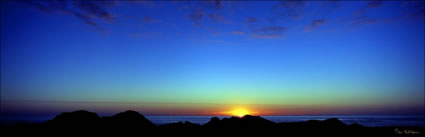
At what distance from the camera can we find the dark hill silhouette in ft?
93.8

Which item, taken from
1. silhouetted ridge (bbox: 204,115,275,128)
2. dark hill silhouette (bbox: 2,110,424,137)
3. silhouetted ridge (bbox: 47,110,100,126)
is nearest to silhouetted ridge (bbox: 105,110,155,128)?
dark hill silhouette (bbox: 2,110,424,137)

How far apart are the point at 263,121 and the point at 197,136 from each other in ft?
31.9

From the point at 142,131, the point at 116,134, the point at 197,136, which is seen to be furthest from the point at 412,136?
the point at 116,134

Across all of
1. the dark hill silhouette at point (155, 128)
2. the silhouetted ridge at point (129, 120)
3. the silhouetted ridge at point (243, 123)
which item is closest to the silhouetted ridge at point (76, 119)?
the dark hill silhouette at point (155, 128)

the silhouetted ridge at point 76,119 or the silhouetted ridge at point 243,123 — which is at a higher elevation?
the silhouetted ridge at point 76,119

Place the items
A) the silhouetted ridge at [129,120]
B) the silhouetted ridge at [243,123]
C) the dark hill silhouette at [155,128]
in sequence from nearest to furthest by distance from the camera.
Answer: the dark hill silhouette at [155,128] → the silhouetted ridge at [129,120] → the silhouetted ridge at [243,123]

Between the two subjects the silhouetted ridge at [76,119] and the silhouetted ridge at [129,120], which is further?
the silhouetted ridge at [129,120]

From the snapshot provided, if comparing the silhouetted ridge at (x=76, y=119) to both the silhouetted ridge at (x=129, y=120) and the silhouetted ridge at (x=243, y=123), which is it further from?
the silhouetted ridge at (x=243, y=123)

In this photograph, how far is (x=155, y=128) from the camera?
3294 centimetres

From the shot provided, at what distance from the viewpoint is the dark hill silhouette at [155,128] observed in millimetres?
28594

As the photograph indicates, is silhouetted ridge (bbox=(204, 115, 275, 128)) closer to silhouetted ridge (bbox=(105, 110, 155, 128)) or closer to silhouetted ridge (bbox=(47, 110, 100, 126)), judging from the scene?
silhouetted ridge (bbox=(105, 110, 155, 128))

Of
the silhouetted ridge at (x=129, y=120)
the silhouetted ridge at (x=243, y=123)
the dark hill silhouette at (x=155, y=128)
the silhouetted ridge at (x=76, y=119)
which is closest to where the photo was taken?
the dark hill silhouette at (x=155, y=128)

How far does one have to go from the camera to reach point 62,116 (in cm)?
3088

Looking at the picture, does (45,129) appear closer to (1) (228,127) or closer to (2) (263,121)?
(1) (228,127)
